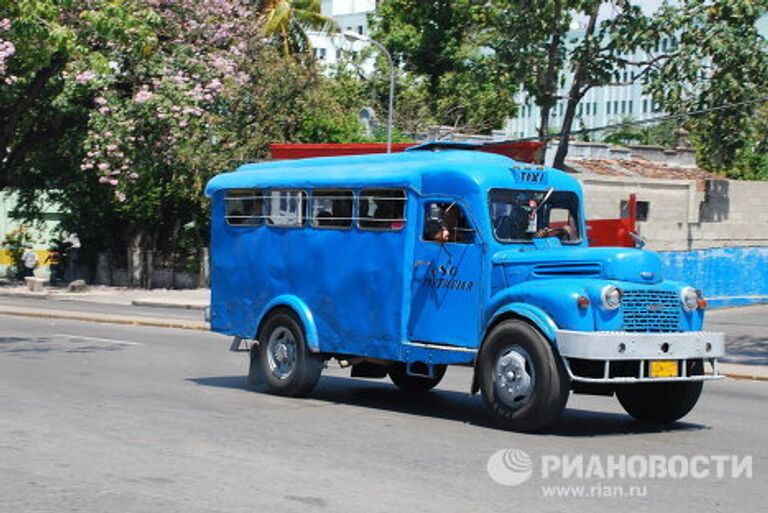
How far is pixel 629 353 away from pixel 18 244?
1630 inches

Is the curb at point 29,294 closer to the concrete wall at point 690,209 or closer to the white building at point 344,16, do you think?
the concrete wall at point 690,209

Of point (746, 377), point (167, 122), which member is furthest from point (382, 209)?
point (167, 122)

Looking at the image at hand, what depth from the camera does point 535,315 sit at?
12.3 m

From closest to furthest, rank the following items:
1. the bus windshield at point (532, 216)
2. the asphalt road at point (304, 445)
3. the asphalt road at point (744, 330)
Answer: the asphalt road at point (304, 445) → the bus windshield at point (532, 216) → the asphalt road at point (744, 330)

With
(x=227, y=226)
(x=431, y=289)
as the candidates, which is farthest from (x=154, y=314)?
(x=431, y=289)

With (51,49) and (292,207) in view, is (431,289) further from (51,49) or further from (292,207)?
(51,49)

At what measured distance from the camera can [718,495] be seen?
9.53 metres

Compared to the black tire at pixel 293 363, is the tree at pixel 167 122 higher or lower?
higher

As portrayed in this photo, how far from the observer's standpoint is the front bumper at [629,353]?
11.9 metres

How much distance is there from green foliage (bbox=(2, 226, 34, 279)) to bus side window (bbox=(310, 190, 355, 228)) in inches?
1459

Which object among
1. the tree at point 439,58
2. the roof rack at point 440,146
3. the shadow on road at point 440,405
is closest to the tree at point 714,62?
the shadow on road at point 440,405

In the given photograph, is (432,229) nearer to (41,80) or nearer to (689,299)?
(689,299)

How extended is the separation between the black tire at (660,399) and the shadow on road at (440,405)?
115mm

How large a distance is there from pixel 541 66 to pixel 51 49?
46.3ft
